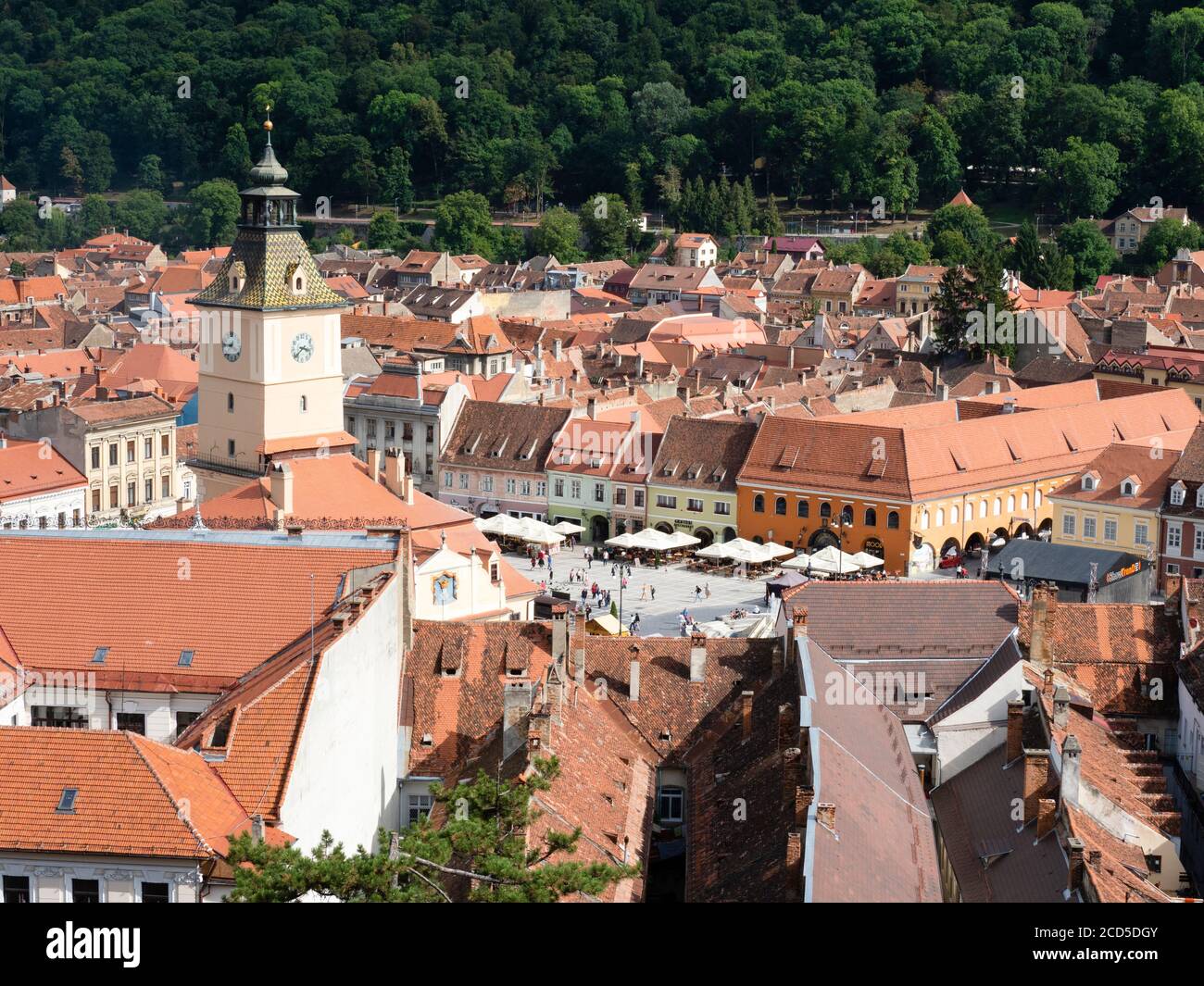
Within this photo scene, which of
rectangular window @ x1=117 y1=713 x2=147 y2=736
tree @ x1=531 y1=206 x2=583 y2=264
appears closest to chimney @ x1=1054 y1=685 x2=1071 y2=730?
rectangular window @ x1=117 y1=713 x2=147 y2=736

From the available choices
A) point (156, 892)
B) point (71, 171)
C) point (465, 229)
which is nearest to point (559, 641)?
point (156, 892)

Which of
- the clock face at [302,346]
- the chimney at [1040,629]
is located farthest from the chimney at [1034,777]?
the clock face at [302,346]

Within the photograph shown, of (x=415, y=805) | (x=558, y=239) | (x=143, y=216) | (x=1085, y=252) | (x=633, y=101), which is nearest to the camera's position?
(x=415, y=805)

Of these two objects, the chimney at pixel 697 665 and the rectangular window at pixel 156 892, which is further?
the chimney at pixel 697 665

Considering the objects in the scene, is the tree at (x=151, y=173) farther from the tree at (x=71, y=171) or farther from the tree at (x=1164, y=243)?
the tree at (x=1164, y=243)

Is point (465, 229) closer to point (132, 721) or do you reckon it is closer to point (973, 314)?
point (973, 314)

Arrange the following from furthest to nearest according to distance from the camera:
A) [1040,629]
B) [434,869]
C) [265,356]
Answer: [265,356], [1040,629], [434,869]
